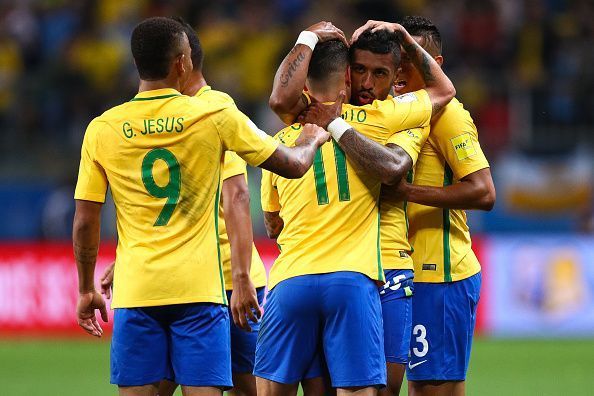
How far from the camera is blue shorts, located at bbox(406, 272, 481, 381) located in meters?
6.12

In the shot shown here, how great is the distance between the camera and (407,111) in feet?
18.6

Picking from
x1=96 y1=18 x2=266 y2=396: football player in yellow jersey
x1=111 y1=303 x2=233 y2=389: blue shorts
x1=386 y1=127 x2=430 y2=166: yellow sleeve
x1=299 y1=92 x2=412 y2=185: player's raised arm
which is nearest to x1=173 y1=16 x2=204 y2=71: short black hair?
x1=96 y1=18 x2=266 y2=396: football player in yellow jersey

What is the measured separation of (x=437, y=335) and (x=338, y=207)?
3.67ft

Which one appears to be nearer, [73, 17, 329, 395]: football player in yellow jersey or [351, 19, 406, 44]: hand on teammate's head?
[73, 17, 329, 395]: football player in yellow jersey

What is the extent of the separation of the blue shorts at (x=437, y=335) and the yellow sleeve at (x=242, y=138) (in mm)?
1387

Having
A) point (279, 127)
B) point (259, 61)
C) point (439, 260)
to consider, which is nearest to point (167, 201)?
point (439, 260)

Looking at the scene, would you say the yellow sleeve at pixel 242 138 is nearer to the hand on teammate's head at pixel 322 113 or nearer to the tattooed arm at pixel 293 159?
the tattooed arm at pixel 293 159

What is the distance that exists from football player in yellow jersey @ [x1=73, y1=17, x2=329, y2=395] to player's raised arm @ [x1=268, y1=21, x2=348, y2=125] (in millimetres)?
293

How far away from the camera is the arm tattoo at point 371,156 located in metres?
5.42

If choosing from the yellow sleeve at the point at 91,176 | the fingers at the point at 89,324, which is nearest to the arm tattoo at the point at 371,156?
the yellow sleeve at the point at 91,176

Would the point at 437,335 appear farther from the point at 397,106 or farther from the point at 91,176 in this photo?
the point at 91,176

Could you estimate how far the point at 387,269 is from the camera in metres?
5.75

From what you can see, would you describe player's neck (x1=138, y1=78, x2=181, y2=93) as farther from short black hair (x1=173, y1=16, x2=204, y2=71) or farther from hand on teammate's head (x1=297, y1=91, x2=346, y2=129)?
short black hair (x1=173, y1=16, x2=204, y2=71)

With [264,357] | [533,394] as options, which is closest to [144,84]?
[264,357]
